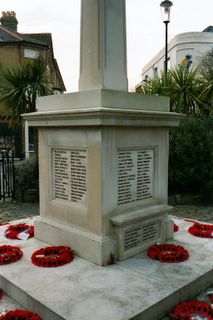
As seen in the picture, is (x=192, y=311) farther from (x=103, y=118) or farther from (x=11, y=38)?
(x=11, y=38)

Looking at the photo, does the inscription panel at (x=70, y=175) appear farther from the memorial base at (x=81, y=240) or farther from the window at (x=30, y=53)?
the window at (x=30, y=53)

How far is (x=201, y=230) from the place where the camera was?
5.47 meters

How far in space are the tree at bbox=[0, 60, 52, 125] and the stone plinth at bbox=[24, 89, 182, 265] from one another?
4.94m

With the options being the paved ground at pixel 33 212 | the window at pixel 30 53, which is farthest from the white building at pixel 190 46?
the paved ground at pixel 33 212

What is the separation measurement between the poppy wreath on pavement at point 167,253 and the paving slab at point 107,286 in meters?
0.08

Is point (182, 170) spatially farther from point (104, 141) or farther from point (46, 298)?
point (46, 298)

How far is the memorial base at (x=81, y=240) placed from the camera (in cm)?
414

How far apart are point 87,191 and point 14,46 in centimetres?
2354

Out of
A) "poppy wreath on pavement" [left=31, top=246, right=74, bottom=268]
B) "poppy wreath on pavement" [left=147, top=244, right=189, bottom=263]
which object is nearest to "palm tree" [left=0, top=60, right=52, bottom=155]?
"poppy wreath on pavement" [left=31, top=246, right=74, bottom=268]

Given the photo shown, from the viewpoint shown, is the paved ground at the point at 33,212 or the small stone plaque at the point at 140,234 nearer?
the small stone plaque at the point at 140,234

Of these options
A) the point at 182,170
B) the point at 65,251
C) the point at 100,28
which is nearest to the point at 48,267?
the point at 65,251

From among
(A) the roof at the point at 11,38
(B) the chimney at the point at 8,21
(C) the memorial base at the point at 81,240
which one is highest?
(B) the chimney at the point at 8,21

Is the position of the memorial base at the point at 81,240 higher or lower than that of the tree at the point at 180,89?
lower

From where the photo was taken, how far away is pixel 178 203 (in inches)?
369
